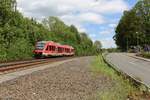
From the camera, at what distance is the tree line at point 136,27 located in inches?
6048

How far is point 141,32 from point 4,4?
101 m

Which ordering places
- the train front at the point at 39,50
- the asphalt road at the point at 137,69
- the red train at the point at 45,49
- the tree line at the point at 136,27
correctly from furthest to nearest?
the tree line at the point at 136,27 < the red train at the point at 45,49 < the train front at the point at 39,50 < the asphalt road at the point at 137,69

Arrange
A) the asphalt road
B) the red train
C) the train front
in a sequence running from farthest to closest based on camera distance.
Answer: the red train → the train front → the asphalt road

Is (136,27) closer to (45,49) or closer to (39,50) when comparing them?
(45,49)

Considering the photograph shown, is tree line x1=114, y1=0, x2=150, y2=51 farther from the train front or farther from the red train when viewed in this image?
the train front

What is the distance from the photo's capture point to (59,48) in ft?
240

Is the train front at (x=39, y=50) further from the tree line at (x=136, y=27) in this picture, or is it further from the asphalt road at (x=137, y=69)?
the tree line at (x=136, y=27)

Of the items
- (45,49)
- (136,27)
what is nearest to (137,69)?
(45,49)

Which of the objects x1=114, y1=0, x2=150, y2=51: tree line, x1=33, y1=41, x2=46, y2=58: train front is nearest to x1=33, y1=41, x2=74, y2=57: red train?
x1=33, y1=41, x2=46, y2=58: train front

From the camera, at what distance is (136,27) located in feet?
525

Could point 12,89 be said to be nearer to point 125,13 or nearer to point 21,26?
point 21,26

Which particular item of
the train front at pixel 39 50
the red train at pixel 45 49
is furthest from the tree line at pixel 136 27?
the train front at pixel 39 50

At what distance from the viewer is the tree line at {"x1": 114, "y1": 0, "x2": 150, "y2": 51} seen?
504ft

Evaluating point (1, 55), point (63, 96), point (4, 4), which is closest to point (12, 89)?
point (63, 96)
